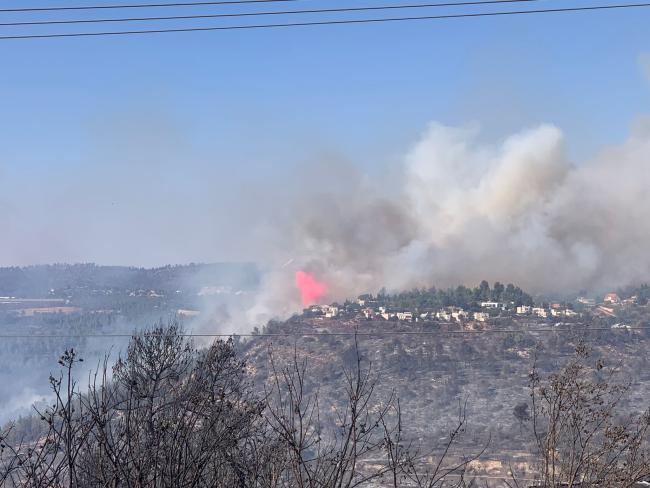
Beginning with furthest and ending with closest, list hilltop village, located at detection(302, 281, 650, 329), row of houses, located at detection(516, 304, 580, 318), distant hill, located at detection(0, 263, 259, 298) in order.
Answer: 1. distant hill, located at detection(0, 263, 259, 298)
2. row of houses, located at detection(516, 304, 580, 318)
3. hilltop village, located at detection(302, 281, 650, 329)

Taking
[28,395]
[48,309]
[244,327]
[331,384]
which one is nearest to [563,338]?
[331,384]

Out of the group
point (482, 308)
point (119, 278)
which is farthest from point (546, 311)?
point (119, 278)

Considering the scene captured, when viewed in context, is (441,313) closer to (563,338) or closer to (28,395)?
(563,338)

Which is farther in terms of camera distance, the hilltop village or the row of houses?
the row of houses

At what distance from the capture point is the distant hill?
98625 millimetres

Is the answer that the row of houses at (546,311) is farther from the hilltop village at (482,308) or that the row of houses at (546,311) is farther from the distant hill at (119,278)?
the distant hill at (119,278)

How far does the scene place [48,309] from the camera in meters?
84.9

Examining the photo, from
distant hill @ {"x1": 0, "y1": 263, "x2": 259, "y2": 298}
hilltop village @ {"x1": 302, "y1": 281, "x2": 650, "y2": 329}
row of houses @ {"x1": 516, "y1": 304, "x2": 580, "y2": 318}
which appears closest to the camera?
hilltop village @ {"x1": 302, "y1": 281, "x2": 650, "y2": 329}

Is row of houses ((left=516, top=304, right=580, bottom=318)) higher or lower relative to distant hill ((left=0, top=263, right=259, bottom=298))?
lower

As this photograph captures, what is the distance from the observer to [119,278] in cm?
11125

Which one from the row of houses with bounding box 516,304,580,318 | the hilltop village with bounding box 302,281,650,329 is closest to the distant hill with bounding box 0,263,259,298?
the hilltop village with bounding box 302,281,650,329

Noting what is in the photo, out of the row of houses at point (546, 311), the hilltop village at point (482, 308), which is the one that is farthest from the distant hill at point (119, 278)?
the row of houses at point (546, 311)

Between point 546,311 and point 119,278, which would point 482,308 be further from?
point 119,278

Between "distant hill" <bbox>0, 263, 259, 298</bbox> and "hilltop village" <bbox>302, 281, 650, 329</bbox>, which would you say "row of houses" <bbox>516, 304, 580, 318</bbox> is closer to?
"hilltop village" <bbox>302, 281, 650, 329</bbox>
